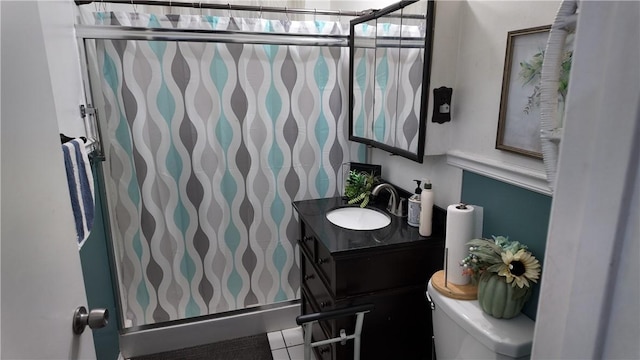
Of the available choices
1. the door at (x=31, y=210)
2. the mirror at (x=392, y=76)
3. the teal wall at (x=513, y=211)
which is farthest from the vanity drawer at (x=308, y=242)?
the door at (x=31, y=210)

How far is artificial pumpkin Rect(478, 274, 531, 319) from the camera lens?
42.8 inches

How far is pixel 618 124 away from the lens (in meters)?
0.36

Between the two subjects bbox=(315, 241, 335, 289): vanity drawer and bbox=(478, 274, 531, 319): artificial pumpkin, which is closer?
bbox=(478, 274, 531, 319): artificial pumpkin

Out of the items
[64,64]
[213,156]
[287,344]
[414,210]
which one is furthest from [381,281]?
[64,64]

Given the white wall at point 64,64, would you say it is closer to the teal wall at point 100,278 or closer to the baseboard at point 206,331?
the teal wall at point 100,278

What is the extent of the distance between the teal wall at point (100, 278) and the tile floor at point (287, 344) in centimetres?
87

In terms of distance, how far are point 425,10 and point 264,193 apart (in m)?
1.29

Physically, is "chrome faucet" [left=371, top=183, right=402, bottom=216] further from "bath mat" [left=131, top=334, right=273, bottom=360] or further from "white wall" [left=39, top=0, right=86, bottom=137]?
"white wall" [left=39, top=0, right=86, bottom=137]

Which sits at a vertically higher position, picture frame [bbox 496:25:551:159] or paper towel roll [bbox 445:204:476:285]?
picture frame [bbox 496:25:551:159]

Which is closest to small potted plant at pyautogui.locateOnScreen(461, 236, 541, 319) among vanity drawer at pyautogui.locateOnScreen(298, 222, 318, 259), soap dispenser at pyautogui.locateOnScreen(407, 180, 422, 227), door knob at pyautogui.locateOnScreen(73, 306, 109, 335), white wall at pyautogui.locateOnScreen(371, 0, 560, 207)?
white wall at pyautogui.locateOnScreen(371, 0, 560, 207)

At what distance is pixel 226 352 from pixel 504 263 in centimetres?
172

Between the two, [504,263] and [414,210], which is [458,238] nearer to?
[504,263]

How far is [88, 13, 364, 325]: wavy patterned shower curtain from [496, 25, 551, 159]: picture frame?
1.09 metres

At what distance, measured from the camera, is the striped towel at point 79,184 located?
3.86 ft
